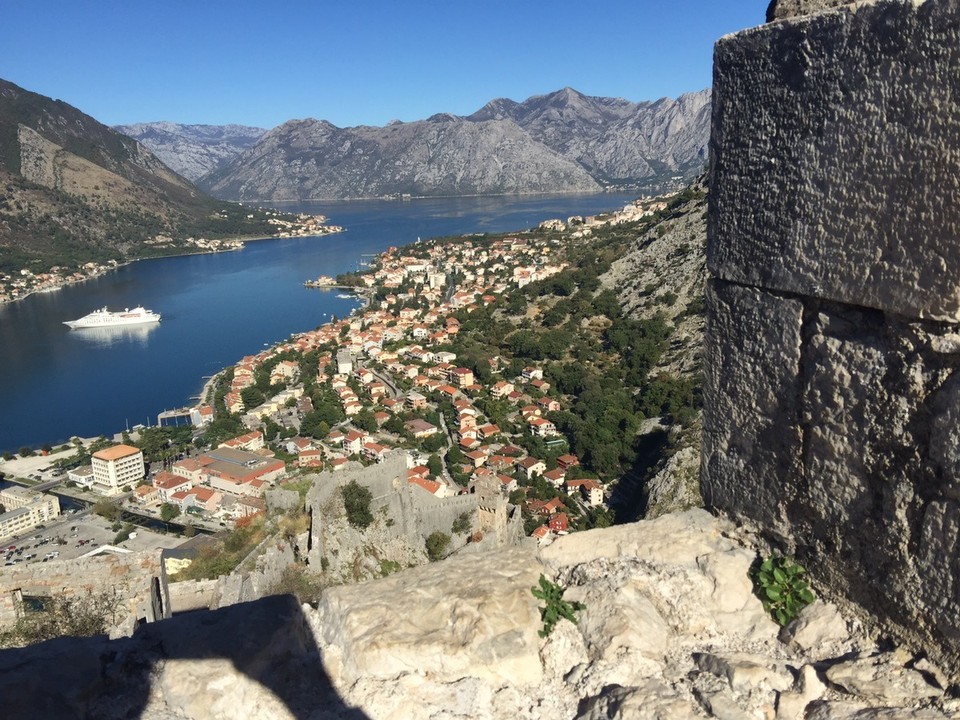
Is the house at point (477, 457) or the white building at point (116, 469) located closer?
the house at point (477, 457)

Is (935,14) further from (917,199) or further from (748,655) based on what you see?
(748,655)

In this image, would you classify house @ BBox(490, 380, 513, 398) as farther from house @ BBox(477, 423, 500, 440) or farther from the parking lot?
the parking lot

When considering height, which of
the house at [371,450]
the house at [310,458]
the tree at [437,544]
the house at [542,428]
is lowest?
the house at [310,458]

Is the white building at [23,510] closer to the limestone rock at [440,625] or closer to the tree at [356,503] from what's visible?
the tree at [356,503]

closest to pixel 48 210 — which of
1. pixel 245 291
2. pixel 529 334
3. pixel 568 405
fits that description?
pixel 245 291

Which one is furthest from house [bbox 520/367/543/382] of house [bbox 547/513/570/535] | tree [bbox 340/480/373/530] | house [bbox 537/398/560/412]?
tree [bbox 340/480/373/530]

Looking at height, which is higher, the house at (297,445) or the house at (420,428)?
the house at (420,428)

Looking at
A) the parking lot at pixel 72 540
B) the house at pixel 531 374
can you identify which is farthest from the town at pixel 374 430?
the parking lot at pixel 72 540

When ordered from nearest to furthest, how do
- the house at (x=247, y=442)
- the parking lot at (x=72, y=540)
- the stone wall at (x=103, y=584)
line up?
the stone wall at (x=103, y=584)
the parking lot at (x=72, y=540)
the house at (x=247, y=442)
